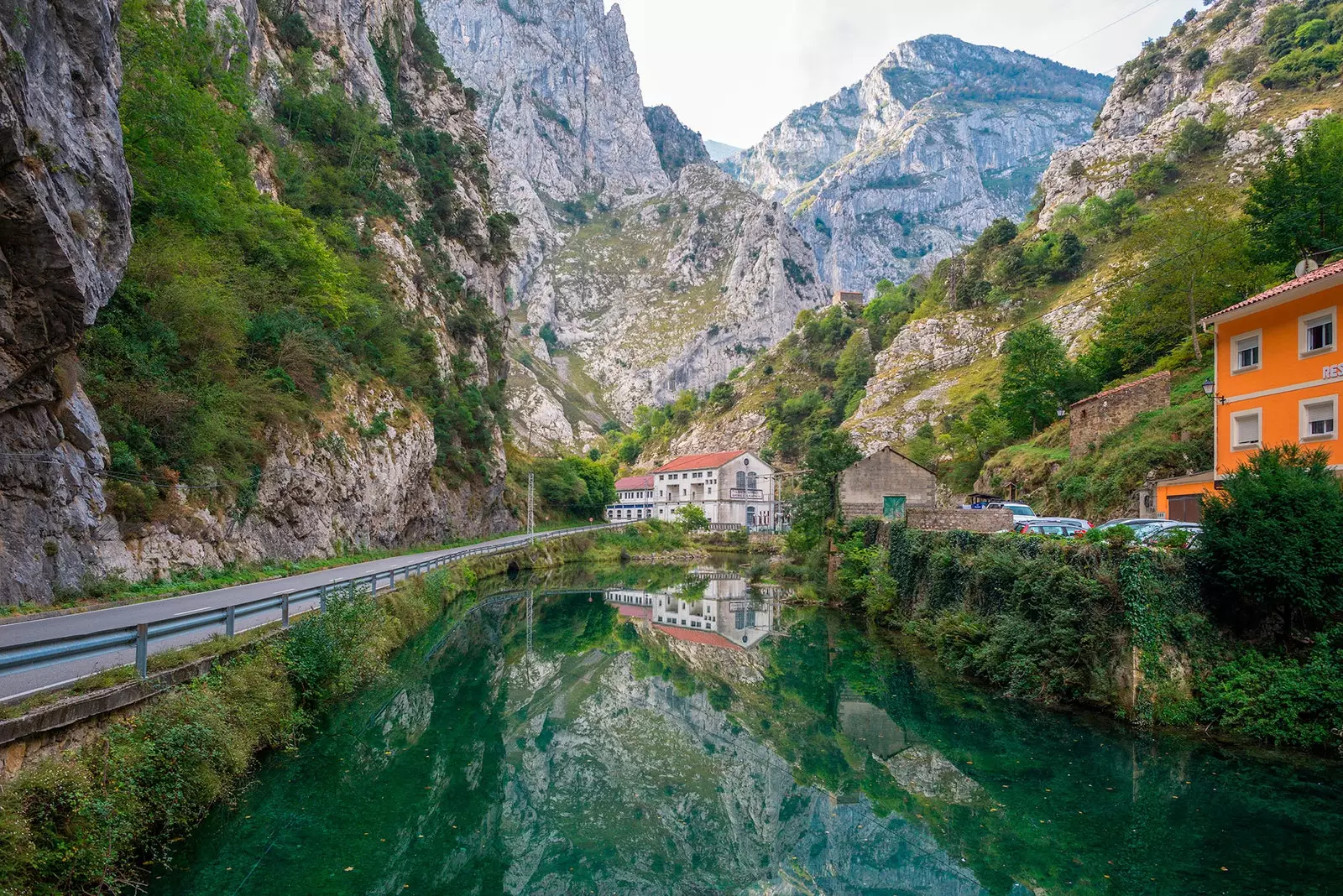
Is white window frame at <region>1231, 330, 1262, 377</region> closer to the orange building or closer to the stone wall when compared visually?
the orange building

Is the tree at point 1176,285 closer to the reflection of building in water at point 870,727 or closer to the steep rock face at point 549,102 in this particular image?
the reflection of building in water at point 870,727

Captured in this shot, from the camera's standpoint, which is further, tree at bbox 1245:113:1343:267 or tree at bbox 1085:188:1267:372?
tree at bbox 1085:188:1267:372

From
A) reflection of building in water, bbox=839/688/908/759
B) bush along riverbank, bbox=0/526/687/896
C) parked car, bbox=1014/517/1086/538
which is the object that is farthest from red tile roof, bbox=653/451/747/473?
bush along riverbank, bbox=0/526/687/896

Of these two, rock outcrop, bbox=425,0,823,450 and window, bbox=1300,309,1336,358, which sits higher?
rock outcrop, bbox=425,0,823,450

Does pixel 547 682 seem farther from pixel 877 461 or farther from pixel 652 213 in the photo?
pixel 652 213

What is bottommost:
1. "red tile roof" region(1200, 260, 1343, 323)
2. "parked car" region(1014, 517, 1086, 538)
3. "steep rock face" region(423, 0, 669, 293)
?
"parked car" region(1014, 517, 1086, 538)

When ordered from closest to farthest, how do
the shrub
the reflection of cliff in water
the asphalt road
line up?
1. the asphalt road
2. the reflection of cliff in water
3. the shrub

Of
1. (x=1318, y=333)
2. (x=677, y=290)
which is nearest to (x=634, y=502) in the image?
(x=1318, y=333)

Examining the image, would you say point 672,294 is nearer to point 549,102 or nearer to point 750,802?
point 549,102
